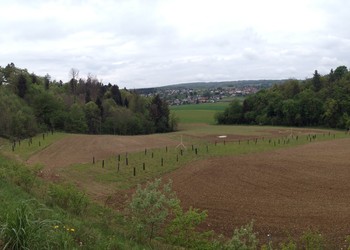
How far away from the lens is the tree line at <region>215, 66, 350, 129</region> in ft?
299

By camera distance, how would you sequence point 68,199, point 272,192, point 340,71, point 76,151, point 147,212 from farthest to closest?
point 340,71, point 76,151, point 272,192, point 68,199, point 147,212

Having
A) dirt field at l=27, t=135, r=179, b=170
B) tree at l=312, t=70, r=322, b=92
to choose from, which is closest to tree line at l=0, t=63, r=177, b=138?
dirt field at l=27, t=135, r=179, b=170

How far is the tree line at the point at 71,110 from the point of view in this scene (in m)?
68.4

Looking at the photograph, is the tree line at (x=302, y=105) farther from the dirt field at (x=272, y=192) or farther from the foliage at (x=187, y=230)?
the foliage at (x=187, y=230)

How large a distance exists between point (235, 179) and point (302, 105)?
76.9m

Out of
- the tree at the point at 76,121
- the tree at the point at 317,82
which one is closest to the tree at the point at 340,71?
the tree at the point at 317,82

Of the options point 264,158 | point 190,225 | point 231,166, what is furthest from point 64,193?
point 264,158

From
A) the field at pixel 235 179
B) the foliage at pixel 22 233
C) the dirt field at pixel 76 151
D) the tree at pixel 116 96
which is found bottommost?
the dirt field at pixel 76 151

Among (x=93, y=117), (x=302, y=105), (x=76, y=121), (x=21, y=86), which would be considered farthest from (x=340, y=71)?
(x=21, y=86)

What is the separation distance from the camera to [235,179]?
27.7 m

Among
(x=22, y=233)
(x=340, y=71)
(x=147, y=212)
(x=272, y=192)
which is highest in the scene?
(x=340, y=71)

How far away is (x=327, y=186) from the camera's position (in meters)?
24.9

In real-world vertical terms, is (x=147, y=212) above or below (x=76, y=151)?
above

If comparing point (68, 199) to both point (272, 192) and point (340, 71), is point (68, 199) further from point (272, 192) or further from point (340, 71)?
point (340, 71)
